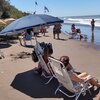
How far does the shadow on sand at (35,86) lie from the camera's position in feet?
27.0

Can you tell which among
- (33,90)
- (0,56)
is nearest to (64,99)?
(33,90)

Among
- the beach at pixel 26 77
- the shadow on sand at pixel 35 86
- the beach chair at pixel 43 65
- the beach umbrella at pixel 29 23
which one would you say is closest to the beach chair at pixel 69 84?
the shadow on sand at pixel 35 86

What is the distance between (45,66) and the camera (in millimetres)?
9680

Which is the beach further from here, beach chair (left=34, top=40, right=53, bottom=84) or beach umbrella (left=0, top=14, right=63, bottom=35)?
beach umbrella (left=0, top=14, right=63, bottom=35)

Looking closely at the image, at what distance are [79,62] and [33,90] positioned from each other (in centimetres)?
428

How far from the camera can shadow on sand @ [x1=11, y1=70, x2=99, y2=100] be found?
823 cm

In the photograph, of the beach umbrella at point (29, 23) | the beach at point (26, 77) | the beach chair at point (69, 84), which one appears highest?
the beach umbrella at point (29, 23)

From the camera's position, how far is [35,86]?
362 inches

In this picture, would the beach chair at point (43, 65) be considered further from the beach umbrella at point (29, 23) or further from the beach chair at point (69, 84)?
the beach chair at point (69, 84)

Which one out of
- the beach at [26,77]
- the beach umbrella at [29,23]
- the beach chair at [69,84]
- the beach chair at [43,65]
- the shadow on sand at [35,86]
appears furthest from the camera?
the beach umbrella at [29,23]

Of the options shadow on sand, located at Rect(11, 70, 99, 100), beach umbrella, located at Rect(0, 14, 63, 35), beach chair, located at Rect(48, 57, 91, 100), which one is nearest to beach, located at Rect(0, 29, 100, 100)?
shadow on sand, located at Rect(11, 70, 99, 100)

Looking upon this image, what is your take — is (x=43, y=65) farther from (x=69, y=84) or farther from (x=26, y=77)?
(x=69, y=84)

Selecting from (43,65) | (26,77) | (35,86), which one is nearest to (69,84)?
(35,86)

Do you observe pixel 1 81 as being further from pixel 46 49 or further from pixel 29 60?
pixel 29 60
